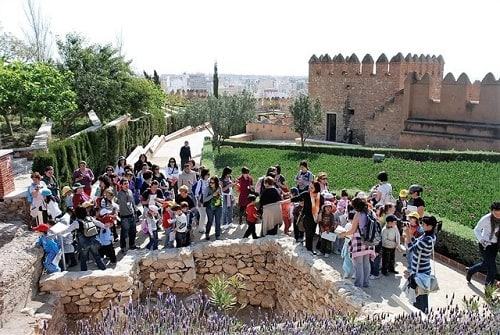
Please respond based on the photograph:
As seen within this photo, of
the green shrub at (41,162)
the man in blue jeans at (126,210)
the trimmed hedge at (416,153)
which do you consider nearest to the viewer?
the man in blue jeans at (126,210)

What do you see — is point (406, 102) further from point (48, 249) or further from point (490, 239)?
point (48, 249)

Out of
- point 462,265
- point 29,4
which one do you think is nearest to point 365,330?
point 462,265

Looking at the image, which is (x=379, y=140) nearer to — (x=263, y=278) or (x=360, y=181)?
(x=360, y=181)

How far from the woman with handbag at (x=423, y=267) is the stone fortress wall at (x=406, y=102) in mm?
18045

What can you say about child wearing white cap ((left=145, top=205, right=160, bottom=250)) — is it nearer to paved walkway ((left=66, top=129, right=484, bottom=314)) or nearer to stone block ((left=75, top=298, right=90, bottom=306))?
Answer: paved walkway ((left=66, top=129, right=484, bottom=314))

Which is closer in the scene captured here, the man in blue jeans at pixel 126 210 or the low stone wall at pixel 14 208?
the man in blue jeans at pixel 126 210

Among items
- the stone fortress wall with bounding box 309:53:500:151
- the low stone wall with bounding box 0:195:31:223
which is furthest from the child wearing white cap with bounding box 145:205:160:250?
the stone fortress wall with bounding box 309:53:500:151

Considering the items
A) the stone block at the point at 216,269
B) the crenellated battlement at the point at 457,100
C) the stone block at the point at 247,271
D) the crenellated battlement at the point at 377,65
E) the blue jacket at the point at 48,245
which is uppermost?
the crenellated battlement at the point at 377,65

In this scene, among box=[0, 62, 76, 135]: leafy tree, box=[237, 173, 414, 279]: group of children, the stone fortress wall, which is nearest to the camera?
box=[237, 173, 414, 279]: group of children

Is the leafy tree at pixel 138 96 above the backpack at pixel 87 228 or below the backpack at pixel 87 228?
above

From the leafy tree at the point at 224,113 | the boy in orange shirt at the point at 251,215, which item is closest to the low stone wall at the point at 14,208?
the boy in orange shirt at the point at 251,215

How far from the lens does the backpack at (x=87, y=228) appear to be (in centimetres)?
869

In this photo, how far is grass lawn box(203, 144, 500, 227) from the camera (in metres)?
13.2

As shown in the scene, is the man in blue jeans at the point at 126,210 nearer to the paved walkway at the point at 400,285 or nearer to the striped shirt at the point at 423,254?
the paved walkway at the point at 400,285
